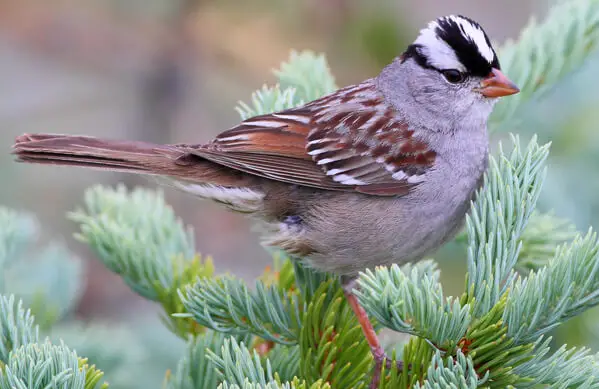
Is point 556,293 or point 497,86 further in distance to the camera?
point 497,86

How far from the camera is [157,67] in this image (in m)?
4.09

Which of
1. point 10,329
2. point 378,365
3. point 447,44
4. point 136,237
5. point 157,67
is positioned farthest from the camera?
point 157,67

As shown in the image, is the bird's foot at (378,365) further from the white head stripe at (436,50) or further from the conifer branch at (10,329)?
the white head stripe at (436,50)

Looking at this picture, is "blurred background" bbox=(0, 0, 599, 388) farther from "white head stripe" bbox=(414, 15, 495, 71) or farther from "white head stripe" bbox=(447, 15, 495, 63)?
"white head stripe" bbox=(447, 15, 495, 63)

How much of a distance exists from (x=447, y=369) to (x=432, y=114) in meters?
1.19

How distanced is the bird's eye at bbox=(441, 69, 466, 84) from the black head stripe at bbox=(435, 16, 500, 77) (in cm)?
5

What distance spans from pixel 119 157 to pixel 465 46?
0.93m

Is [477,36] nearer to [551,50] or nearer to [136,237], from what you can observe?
[551,50]

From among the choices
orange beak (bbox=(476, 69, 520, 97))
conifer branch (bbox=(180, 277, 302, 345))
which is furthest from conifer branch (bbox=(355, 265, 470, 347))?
orange beak (bbox=(476, 69, 520, 97))

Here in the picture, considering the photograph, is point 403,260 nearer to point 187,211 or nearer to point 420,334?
point 420,334

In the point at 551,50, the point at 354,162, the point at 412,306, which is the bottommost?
the point at 412,306

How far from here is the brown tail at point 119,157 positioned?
1.90 metres

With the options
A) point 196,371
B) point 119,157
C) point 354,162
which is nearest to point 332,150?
point 354,162

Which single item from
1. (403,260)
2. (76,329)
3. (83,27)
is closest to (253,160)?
(403,260)
